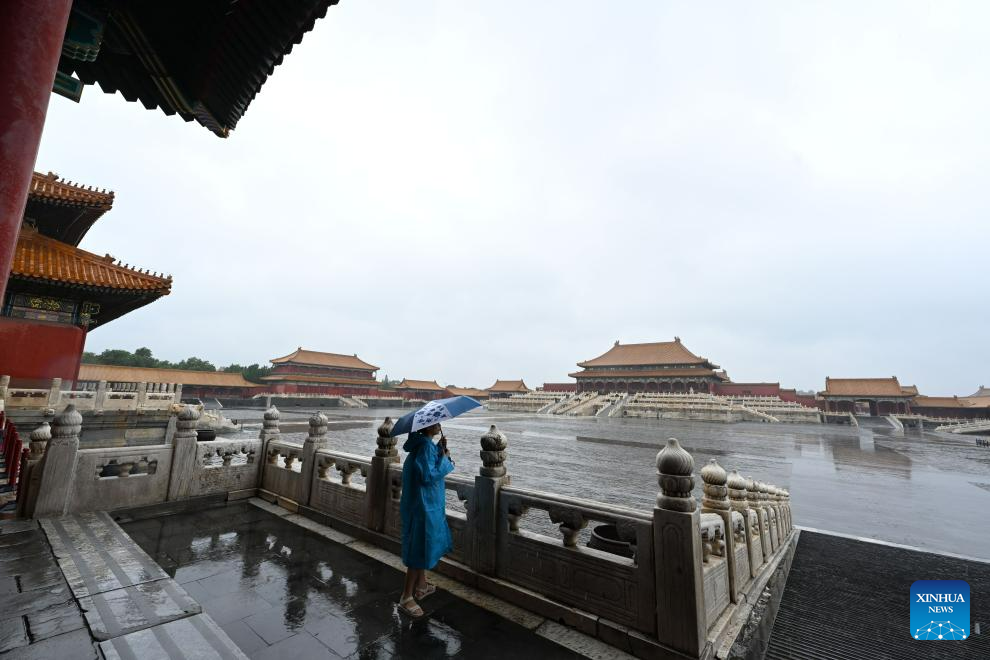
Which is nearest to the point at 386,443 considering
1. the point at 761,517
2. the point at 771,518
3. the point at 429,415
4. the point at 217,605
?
the point at 429,415

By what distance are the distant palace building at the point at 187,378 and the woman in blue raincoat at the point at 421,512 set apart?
32.1 meters

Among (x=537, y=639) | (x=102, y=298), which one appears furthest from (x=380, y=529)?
(x=102, y=298)

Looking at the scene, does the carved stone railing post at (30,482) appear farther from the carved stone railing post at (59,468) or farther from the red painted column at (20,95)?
the red painted column at (20,95)

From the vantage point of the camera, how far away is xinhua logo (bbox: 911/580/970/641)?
11.8ft

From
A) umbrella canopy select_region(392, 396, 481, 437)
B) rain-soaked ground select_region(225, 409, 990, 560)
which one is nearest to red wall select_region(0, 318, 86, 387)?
rain-soaked ground select_region(225, 409, 990, 560)

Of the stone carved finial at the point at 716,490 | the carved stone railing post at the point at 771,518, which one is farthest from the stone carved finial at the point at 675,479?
the carved stone railing post at the point at 771,518

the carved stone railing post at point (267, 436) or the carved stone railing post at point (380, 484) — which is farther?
the carved stone railing post at point (267, 436)

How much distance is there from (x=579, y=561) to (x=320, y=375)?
51711 millimetres

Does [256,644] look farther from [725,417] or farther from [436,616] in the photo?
[725,417]

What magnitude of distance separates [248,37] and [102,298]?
45.1ft

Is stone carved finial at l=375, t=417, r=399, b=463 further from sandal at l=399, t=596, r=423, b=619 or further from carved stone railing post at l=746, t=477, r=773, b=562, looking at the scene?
carved stone railing post at l=746, t=477, r=773, b=562

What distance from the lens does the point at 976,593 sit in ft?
15.0

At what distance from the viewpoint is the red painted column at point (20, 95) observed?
5.16ft

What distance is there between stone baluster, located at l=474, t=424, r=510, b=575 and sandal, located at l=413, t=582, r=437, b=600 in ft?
1.25
